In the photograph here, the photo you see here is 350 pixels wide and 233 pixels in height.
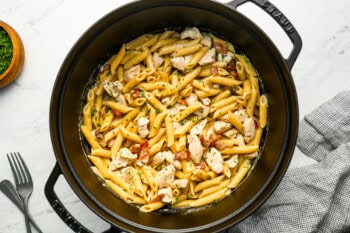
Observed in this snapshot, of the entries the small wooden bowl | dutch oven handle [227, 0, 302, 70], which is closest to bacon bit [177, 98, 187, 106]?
dutch oven handle [227, 0, 302, 70]

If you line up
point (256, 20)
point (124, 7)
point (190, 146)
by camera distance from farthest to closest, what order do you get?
point (256, 20), point (190, 146), point (124, 7)

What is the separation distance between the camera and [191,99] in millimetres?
2045

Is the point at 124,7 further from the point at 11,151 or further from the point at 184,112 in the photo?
the point at 11,151

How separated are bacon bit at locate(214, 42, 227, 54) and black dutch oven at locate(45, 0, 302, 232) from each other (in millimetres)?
36

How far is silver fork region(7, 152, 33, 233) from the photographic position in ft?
7.14

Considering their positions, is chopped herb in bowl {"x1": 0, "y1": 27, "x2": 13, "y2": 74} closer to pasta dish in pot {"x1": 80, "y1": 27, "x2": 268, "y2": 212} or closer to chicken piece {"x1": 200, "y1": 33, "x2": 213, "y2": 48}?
pasta dish in pot {"x1": 80, "y1": 27, "x2": 268, "y2": 212}

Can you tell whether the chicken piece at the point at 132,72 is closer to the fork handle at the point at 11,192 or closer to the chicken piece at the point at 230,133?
the chicken piece at the point at 230,133

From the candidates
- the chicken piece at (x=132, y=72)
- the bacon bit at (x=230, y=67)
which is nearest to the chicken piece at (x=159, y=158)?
the chicken piece at (x=132, y=72)

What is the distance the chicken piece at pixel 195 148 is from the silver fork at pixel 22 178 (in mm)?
682

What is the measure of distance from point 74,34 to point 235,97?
712mm

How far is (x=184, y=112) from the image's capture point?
2021mm

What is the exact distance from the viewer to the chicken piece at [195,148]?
6.58ft

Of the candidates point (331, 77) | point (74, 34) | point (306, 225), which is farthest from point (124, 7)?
point (306, 225)

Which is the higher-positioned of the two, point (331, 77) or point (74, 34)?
point (74, 34)
